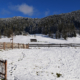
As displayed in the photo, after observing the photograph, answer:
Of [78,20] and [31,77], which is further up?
[78,20]

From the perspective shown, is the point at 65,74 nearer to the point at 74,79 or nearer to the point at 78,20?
the point at 74,79

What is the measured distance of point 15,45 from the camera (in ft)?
72.5

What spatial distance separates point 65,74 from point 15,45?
1558 cm

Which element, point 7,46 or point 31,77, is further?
point 7,46

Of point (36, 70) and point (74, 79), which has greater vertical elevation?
point (36, 70)

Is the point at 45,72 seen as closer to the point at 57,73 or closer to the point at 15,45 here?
the point at 57,73

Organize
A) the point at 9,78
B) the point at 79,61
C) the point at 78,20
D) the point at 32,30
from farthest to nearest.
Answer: the point at 78,20, the point at 32,30, the point at 79,61, the point at 9,78

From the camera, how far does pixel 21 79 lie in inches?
328

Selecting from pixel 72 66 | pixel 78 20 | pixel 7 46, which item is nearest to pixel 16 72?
pixel 72 66

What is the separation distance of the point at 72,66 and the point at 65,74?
242cm

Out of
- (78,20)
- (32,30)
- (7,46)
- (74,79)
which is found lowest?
(74,79)

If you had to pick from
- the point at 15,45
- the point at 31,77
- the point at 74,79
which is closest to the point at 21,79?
the point at 31,77

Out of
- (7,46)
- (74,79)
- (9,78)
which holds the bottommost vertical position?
(74,79)

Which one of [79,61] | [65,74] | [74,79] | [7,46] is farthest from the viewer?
[7,46]
